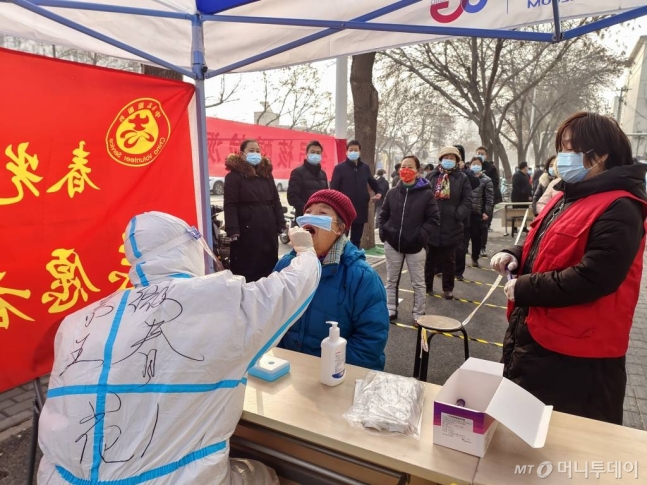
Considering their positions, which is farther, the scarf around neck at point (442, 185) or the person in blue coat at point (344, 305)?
the scarf around neck at point (442, 185)

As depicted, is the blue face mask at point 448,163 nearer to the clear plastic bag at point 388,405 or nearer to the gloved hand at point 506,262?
the gloved hand at point 506,262

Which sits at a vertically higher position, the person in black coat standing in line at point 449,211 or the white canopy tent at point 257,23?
the white canopy tent at point 257,23

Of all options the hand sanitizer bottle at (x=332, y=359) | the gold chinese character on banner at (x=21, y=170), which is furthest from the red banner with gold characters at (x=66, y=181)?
the hand sanitizer bottle at (x=332, y=359)

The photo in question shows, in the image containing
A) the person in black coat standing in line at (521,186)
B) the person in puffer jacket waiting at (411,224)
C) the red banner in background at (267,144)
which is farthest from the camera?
the person in black coat standing in line at (521,186)

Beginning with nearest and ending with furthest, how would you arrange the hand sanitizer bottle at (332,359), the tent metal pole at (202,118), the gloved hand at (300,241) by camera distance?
1. the hand sanitizer bottle at (332,359)
2. the gloved hand at (300,241)
3. the tent metal pole at (202,118)

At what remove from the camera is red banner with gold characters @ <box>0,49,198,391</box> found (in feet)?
6.94

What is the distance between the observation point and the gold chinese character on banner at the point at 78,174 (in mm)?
2318

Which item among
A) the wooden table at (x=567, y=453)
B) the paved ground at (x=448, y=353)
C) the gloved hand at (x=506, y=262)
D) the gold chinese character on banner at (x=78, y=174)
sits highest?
the gold chinese character on banner at (x=78, y=174)

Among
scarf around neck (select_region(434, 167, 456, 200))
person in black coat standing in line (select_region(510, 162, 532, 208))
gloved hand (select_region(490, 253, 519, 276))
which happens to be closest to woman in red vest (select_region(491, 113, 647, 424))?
gloved hand (select_region(490, 253, 519, 276))

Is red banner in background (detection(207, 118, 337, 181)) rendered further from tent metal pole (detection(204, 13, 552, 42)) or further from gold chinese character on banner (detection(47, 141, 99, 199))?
tent metal pole (detection(204, 13, 552, 42))

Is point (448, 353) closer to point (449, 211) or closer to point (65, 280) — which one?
point (449, 211)

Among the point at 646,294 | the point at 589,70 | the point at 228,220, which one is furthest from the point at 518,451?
the point at 589,70

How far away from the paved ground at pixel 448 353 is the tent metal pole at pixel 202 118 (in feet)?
5.22

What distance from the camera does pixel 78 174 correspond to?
235 cm
